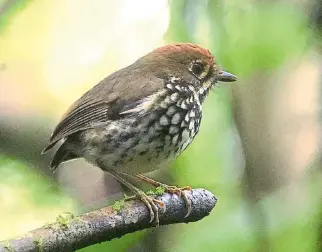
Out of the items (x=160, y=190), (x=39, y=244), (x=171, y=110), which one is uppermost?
(x=171, y=110)

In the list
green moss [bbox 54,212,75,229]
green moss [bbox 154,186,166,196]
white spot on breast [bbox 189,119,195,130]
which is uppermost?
white spot on breast [bbox 189,119,195,130]

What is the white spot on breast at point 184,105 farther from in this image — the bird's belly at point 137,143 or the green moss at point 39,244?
Answer: the green moss at point 39,244

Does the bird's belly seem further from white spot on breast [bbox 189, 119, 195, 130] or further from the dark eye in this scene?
the dark eye

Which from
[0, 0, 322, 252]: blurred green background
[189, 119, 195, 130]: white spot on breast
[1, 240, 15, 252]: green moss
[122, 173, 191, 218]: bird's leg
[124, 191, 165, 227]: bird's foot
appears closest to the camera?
[1, 240, 15, 252]: green moss

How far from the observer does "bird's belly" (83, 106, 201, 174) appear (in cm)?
216

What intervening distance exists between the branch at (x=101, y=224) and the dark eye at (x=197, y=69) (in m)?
0.44

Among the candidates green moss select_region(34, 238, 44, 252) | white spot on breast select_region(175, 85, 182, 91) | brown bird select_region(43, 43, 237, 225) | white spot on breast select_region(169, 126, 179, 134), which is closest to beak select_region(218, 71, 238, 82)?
brown bird select_region(43, 43, 237, 225)

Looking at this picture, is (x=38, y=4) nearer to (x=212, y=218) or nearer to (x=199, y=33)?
(x=199, y=33)

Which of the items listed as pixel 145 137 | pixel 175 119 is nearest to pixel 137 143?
pixel 145 137

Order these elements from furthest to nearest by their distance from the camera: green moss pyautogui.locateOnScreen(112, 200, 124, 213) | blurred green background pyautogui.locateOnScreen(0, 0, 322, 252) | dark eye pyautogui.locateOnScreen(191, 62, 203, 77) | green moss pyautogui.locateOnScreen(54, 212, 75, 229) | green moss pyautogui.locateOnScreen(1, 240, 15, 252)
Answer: dark eye pyautogui.locateOnScreen(191, 62, 203, 77) < blurred green background pyautogui.locateOnScreen(0, 0, 322, 252) < green moss pyautogui.locateOnScreen(112, 200, 124, 213) < green moss pyautogui.locateOnScreen(54, 212, 75, 229) < green moss pyautogui.locateOnScreen(1, 240, 15, 252)

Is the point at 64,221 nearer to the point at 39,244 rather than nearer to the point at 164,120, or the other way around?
the point at 39,244

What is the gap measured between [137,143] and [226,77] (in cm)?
39

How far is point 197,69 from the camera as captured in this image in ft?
7.93

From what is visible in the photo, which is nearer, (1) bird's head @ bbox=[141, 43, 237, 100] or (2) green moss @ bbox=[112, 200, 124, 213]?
(2) green moss @ bbox=[112, 200, 124, 213]
